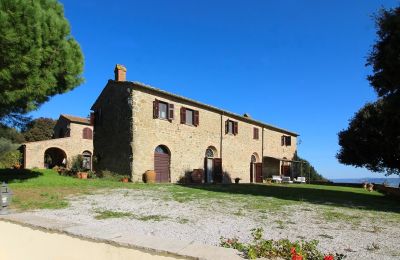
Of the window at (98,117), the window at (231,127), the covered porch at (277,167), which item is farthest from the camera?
the covered porch at (277,167)

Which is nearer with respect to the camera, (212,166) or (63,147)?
(212,166)

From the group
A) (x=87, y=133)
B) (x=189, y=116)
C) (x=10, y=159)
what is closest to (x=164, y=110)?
(x=189, y=116)

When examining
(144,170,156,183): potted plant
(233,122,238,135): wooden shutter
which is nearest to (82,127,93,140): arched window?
(233,122,238,135): wooden shutter

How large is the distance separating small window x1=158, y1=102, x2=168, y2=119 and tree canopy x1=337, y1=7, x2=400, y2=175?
12172 mm

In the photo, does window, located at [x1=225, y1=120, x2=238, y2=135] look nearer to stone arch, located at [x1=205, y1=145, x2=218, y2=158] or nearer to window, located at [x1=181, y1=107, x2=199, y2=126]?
stone arch, located at [x1=205, y1=145, x2=218, y2=158]

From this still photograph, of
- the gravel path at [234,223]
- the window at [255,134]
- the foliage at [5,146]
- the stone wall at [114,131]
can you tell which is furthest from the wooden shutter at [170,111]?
the foliage at [5,146]

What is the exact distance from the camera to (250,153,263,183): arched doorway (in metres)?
32.2

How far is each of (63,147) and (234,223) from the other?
112 ft

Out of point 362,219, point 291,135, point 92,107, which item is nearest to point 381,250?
point 362,219

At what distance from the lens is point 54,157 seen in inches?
1612

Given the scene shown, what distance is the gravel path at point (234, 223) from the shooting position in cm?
619

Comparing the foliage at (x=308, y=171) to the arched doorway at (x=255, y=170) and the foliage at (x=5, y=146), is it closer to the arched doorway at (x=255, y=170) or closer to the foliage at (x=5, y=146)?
the arched doorway at (x=255, y=170)

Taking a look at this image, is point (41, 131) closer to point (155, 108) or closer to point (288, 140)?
point (288, 140)

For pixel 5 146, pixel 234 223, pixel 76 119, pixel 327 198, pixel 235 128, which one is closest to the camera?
pixel 234 223
